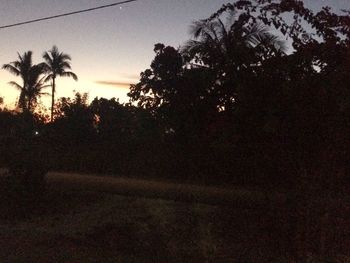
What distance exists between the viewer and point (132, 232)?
1073 cm

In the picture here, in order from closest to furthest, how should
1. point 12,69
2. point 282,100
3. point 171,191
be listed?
1. point 282,100
2. point 171,191
3. point 12,69

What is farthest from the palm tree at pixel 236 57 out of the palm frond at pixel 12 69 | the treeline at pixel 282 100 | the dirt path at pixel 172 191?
the palm frond at pixel 12 69

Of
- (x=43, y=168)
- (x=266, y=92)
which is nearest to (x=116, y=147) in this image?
(x=43, y=168)

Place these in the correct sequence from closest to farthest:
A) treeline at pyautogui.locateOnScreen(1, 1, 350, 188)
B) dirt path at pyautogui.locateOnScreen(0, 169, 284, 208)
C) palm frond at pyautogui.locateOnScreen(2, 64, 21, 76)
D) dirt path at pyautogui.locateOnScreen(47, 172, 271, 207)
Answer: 1. treeline at pyautogui.locateOnScreen(1, 1, 350, 188)
2. dirt path at pyautogui.locateOnScreen(0, 169, 284, 208)
3. dirt path at pyautogui.locateOnScreen(47, 172, 271, 207)
4. palm frond at pyautogui.locateOnScreen(2, 64, 21, 76)

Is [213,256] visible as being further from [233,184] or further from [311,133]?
[233,184]

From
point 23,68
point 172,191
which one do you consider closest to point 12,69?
point 23,68

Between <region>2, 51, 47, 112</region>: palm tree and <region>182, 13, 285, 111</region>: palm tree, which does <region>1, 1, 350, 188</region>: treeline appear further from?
<region>2, 51, 47, 112</region>: palm tree

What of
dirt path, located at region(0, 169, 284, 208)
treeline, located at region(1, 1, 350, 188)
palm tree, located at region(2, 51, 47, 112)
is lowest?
dirt path, located at region(0, 169, 284, 208)

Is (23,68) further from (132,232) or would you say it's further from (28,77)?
(132,232)

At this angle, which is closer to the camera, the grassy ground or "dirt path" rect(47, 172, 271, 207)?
the grassy ground

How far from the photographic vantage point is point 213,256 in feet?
31.5

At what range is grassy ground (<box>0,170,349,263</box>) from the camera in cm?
959

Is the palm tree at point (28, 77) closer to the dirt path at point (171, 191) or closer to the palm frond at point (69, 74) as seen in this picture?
the palm frond at point (69, 74)

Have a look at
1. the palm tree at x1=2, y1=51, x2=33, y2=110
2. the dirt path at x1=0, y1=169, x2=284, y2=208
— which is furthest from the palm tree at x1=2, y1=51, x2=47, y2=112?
the dirt path at x1=0, y1=169, x2=284, y2=208
